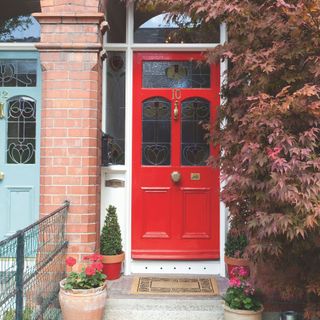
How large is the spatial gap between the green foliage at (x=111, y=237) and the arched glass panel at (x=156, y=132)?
718mm

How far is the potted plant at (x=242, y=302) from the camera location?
3543 mm

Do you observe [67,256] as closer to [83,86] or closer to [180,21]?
[83,86]

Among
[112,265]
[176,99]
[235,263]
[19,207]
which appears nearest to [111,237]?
[112,265]

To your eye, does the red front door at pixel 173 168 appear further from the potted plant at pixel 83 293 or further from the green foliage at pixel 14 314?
the green foliage at pixel 14 314

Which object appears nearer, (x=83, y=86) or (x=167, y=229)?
(x=83, y=86)

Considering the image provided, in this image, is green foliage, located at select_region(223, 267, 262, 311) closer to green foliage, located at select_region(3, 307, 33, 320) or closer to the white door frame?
the white door frame

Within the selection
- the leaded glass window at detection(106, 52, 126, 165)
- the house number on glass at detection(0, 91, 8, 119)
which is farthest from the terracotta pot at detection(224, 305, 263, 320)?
the house number on glass at detection(0, 91, 8, 119)

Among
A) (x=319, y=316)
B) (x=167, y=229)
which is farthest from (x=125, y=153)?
(x=319, y=316)

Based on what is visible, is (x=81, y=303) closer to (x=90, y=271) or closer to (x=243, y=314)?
(x=90, y=271)

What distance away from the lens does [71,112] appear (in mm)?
4000

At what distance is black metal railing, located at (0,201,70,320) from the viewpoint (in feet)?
9.36

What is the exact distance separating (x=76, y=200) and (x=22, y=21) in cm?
226

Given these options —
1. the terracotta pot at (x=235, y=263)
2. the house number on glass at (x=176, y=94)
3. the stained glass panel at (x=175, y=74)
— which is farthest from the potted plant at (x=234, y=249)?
the stained glass panel at (x=175, y=74)

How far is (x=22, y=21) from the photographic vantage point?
489 cm
